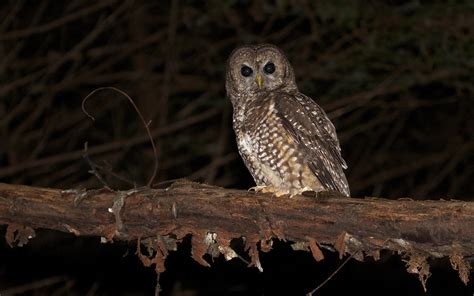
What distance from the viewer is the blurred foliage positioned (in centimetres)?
638

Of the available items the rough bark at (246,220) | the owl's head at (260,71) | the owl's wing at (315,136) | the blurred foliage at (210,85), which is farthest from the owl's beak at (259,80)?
the blurred foliage at (210,85)

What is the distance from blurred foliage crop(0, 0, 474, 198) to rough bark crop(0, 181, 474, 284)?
2.83 metres

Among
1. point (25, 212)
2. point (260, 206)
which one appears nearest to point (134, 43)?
point (25, 212)

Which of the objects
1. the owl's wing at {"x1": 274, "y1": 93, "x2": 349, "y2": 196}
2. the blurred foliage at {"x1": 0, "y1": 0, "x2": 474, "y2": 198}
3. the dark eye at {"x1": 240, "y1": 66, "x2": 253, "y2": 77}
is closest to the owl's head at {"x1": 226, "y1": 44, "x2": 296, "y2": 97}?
the dark eye at {"x1": 240, "y1": 66, "x2": 253, "y2": 77}

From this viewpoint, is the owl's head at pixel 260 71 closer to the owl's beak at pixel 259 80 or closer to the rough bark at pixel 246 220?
the owl's beak at pixel 259 80

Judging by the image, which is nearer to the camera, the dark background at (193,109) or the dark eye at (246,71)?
the dark eye at (246,71)

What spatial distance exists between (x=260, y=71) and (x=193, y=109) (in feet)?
8.04

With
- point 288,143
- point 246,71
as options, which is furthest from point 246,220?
point 246,71

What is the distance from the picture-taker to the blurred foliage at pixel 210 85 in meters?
6.38

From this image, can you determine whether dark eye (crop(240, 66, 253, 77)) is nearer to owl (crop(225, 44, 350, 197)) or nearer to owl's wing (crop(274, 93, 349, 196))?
owl (crop(225, 44, 350, 197))

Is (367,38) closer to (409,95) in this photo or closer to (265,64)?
(409,95)

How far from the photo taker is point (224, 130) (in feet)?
23.1

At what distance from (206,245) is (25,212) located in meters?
0.92

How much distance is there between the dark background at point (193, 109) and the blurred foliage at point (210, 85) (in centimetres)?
2
